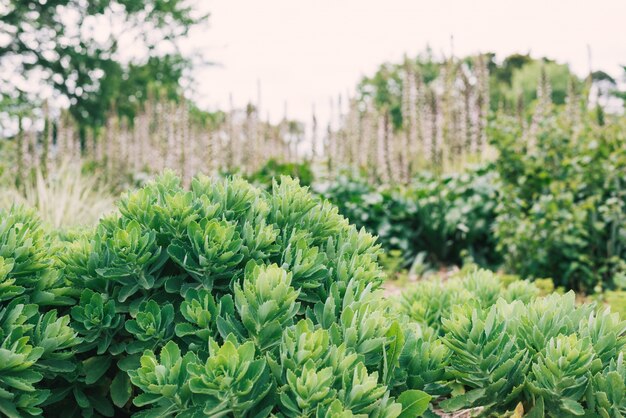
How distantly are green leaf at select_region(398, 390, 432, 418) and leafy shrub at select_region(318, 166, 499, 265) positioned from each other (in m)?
5.20

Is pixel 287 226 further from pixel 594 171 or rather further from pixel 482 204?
pixel 482 204

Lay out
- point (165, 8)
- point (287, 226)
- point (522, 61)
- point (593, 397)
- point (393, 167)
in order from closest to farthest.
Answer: point (593, 397)
point (287, 226)
point (393, 167)
point (165, 8)
point (522, 61)

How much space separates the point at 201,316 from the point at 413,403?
25.1 inches

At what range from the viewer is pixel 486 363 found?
1.61 m

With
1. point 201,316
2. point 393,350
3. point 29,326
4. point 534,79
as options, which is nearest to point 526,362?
point 393,350

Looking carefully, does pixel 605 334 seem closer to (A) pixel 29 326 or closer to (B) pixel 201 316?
(B) pixel 201 316

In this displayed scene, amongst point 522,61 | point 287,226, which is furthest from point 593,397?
point 522,61

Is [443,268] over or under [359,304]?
under

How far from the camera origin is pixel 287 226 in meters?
1.95

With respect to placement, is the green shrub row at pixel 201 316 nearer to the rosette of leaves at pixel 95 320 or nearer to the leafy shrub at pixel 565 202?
the rosette of leaves at pixel 95 320

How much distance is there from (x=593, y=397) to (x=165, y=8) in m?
25.7

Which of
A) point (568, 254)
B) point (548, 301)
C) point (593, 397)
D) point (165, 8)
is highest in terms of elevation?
point (165, 8)

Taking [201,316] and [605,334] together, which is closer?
[201,316]

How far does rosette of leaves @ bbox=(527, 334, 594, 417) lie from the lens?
5.05ft
